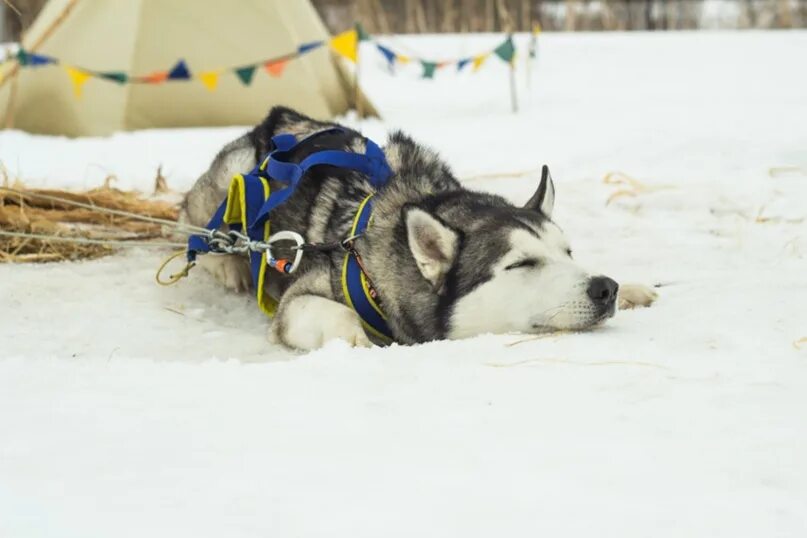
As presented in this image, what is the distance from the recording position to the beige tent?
7961 millimetres

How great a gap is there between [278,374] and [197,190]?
86.2 inches

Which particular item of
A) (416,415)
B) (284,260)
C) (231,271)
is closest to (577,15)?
(231,271)

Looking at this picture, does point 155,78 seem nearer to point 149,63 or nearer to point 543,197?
point 149,63

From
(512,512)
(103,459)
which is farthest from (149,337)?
(512,512)

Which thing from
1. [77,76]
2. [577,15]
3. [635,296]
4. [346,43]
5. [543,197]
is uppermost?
[346,43]

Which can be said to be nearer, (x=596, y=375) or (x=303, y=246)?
(x=596, y=375)

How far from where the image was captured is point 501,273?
10.5 ft

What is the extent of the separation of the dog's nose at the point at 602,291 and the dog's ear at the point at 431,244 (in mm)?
497

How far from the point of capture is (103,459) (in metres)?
2.05

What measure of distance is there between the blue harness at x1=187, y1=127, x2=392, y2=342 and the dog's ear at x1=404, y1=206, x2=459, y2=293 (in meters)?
0.27

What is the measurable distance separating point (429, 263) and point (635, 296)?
0.80 m

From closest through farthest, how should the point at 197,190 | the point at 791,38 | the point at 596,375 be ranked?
the point at 596,375 < the point at 197,190 < the point at 791,38

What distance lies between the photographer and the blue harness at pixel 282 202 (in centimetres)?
356

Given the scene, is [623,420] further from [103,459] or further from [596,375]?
[103,459]
